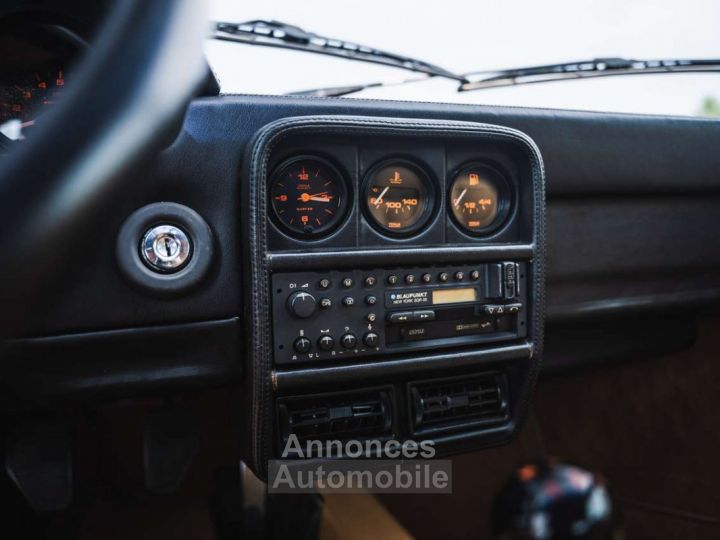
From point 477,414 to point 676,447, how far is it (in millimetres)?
893

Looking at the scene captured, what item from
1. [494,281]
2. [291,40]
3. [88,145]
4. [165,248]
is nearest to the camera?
[88,145]

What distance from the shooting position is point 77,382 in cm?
128

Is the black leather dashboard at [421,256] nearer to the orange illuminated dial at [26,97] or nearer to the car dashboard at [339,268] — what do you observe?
the car dashboard at [339,268]

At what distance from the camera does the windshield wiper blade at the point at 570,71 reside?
193cm

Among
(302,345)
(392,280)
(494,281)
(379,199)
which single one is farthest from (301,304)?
(494,281)

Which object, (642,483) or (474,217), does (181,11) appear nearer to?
(474,217)

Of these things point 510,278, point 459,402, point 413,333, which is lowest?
point 459,402

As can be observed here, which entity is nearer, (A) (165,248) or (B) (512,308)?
(A) (165,248)

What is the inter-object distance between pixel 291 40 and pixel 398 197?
0.56 m

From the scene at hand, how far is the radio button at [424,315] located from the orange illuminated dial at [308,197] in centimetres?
27

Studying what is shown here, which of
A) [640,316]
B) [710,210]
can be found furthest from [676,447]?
[710,210]

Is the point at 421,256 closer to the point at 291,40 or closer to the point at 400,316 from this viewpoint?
the point at 400,316

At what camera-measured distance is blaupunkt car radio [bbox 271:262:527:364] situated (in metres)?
1.31

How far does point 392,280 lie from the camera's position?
4.53 feet
